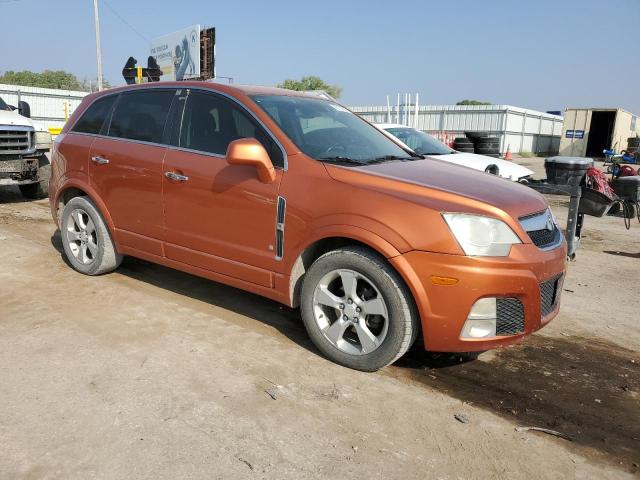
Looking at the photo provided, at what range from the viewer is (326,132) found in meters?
4.03

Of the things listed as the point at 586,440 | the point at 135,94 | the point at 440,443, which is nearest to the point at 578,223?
the point at 586,440

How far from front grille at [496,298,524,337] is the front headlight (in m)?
0.28

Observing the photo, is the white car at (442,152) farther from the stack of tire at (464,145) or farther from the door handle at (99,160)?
the door handle at (99,160)

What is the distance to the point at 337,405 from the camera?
300 cm

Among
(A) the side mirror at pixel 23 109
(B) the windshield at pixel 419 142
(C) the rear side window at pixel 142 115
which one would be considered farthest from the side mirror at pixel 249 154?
(A) the side mirror at pixel 23 109

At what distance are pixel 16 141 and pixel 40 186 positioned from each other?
1010mm

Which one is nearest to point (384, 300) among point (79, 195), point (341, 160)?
point (341, 160)

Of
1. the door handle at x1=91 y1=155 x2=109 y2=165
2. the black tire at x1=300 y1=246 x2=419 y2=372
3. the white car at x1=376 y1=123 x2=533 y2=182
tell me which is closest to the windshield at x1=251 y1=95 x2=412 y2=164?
the black tire at x1=300 y1=246 x2=419 y2=372

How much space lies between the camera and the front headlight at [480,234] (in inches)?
119

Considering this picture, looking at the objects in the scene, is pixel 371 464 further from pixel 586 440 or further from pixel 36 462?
pixel 36 462

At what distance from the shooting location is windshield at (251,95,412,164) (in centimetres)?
377

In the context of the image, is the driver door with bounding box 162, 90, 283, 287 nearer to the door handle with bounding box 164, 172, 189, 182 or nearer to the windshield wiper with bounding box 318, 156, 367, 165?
the door handle with bounding box 164, 172, 189, 182

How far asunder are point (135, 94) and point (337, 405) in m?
3.32

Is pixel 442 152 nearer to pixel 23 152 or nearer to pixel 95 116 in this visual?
pixel 95 116
